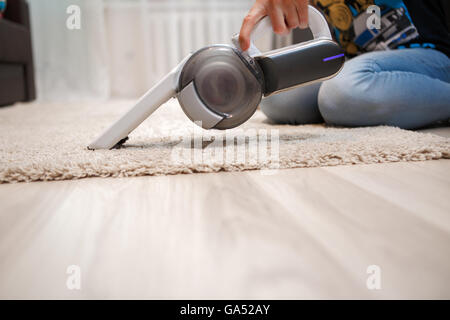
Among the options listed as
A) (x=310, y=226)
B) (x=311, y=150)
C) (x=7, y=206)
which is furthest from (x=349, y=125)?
(x=7, y=206)

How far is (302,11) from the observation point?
2.58 feet

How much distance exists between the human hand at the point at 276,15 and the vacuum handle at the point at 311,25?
0.01 m

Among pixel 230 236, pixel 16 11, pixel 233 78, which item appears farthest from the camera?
pixel 16 11

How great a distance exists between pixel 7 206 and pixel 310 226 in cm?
40

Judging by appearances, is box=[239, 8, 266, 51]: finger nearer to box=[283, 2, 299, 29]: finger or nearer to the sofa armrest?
box=[283, 2, 299, 29]: finger

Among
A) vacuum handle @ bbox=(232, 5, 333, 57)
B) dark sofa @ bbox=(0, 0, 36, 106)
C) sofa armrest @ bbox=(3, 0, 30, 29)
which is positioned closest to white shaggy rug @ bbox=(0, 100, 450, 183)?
vacuum handle @ bbox=(232, 5, 333, 57)

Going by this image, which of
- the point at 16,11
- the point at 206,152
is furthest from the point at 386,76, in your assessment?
the point at 16,11

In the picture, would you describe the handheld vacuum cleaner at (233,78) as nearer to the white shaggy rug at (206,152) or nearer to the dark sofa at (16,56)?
the white shaggy rug at (206,152)

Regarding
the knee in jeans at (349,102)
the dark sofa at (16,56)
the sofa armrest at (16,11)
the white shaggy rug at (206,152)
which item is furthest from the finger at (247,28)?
the sofa armrest at (16,11)

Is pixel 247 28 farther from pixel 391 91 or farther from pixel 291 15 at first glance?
pixel 391 91

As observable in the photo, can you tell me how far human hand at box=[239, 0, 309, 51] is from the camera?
76 centimetres

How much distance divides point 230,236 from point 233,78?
404 millimetres

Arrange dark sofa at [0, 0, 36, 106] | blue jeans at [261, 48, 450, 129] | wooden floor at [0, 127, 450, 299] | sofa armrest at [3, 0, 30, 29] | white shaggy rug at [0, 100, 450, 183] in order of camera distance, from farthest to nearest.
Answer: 1. sofa armrest at [3, 0, 30, 29]
2. dark sofa at [0, 0, 36, 106]
3. blue jeans at [261, 48, 450, 129]
4. white shaggy rug at [0, 100, 450, 183]
5. wooden floor at [0, 127, 450, 299]

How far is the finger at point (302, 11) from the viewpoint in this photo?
30.5 inches
